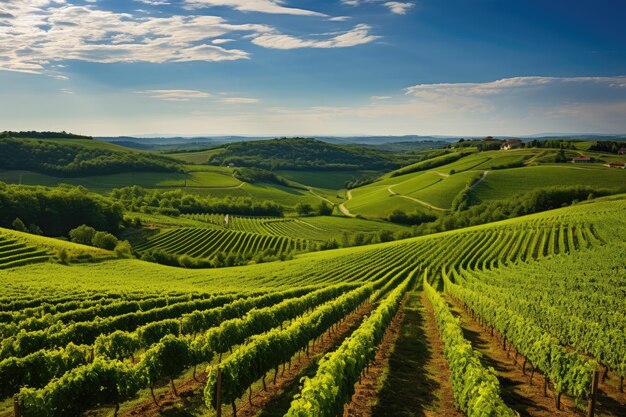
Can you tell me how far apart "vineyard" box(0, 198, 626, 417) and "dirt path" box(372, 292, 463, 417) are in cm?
19

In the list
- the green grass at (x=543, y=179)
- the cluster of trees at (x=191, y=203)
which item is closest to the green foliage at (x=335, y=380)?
the green grass at (x=543, y=179)

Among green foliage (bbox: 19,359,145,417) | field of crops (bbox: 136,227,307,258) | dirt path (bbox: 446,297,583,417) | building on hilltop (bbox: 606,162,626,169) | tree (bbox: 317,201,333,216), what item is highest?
building on hilltop (bbox: 606,162,626,169)

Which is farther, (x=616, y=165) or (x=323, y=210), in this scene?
(x=323, y=210)

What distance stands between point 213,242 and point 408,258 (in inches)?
2499

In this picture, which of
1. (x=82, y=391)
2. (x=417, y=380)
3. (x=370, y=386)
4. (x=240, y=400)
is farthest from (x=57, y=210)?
(x=417, y=380)

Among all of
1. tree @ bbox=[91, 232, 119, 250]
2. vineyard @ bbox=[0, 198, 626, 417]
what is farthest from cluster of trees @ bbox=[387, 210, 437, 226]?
tree @ bbox=[91, 232, 119, 250]

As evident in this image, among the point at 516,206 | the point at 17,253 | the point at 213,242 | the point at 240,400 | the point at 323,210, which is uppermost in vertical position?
the point at 240,400

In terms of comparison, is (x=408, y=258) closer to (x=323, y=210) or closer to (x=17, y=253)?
(x=17, y=253)

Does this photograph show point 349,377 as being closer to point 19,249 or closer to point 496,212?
point 19,249

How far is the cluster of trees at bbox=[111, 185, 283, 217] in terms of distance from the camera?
18175 centimetres

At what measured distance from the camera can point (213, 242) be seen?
126 m

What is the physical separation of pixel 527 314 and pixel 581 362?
14624mm

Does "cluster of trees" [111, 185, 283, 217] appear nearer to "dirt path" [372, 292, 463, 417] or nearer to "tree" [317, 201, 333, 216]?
"tree" [317, 201, 333, 216]

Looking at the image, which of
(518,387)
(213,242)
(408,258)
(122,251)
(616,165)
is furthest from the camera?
(616,165)
